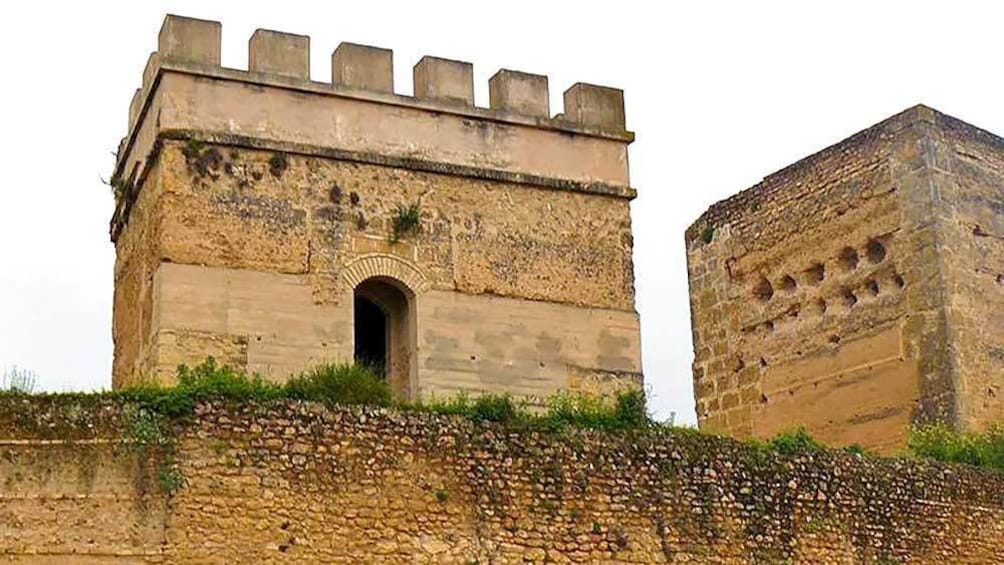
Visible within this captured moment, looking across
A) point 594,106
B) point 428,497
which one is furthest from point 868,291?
point 428,497

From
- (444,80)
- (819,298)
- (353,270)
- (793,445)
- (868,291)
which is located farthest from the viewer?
(819,298)

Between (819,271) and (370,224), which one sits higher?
(819,271)

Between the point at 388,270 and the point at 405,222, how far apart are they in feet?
1.61

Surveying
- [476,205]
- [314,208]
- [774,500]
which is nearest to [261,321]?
[314,208]

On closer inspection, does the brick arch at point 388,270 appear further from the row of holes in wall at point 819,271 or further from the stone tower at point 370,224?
the row of holes in wall at point 819,271

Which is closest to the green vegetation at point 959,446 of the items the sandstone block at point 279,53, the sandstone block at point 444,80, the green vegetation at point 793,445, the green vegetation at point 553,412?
the green vegetation at point 793,445

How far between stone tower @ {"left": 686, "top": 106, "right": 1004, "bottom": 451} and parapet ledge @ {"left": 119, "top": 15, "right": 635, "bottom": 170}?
3.36 metres

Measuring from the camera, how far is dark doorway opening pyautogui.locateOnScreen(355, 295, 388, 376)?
659 inches

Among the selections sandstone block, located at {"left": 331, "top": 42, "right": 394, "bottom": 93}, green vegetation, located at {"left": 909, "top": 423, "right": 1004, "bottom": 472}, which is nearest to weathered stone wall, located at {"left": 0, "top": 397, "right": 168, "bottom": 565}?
sandstone block, located at {"left": 331, "top": 42, "right": 394, "bottom": 93}

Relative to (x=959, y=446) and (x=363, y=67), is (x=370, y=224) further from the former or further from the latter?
(x=959, y=446)

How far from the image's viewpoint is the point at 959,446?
17.1 m

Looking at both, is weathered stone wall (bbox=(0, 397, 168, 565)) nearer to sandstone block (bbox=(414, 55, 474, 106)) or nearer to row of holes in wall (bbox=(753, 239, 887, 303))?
sandstone block (bbox=(414, 55, 474, 106))

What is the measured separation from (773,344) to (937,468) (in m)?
4.10

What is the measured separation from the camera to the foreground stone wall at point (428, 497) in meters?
12.0
